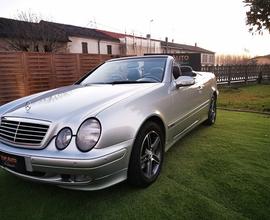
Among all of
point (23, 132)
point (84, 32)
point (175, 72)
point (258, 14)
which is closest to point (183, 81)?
point (175, 72)

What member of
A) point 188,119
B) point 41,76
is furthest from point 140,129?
point 41,76

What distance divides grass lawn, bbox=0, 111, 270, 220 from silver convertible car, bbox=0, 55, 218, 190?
23cm

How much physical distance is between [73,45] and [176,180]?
1066 inches

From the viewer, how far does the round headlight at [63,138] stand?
1846 mm

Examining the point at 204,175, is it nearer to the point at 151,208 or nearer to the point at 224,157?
the point at 224,157

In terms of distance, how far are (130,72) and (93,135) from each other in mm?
1627

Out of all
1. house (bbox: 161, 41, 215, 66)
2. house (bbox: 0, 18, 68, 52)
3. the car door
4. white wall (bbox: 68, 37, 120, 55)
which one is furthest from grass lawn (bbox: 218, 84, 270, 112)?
white wall (bbox: 68, 37, 120, 55)

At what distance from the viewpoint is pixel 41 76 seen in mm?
8438

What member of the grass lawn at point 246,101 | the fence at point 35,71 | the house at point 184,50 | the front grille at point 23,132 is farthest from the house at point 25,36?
the front grille at point 23,132

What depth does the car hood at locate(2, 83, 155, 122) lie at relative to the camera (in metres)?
2.02

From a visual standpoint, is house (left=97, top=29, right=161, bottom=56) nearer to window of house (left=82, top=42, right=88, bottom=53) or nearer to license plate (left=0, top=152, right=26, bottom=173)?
window of house (left=82, top=42, right=88, bottom=53)

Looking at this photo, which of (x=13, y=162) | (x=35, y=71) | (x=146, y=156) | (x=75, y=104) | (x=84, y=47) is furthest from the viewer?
(x=84, y=47)

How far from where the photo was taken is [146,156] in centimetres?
242

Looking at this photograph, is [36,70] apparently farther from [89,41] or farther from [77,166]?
[89,41]
